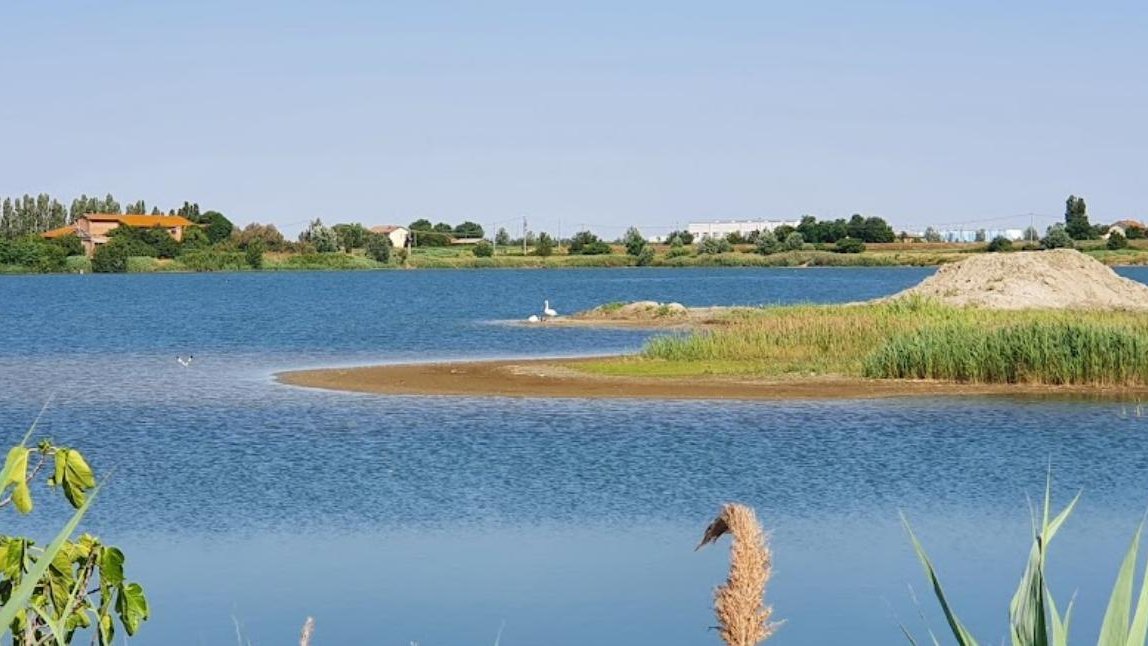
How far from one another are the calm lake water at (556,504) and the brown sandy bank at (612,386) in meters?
1.48

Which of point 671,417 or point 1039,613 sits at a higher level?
point 1039,613

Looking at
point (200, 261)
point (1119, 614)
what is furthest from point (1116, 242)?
point (1119, 614)

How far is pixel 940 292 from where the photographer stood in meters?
59.5

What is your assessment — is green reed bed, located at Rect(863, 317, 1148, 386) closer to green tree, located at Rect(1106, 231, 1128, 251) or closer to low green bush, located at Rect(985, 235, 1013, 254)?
low green bush, located at Rect(985, 235, 1013, 254)

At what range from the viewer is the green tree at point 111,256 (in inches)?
7441

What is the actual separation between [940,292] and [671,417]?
1175 inches

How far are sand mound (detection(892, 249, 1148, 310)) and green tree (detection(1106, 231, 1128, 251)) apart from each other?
417 feet

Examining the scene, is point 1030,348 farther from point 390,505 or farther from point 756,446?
point 390,505

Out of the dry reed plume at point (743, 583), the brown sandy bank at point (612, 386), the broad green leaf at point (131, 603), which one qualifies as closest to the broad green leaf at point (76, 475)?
the broad green leaf at point (131, 603)

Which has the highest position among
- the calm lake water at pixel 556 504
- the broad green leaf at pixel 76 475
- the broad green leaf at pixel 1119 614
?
the broad green leaf at pixel 1119 614

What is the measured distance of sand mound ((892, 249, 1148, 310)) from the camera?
5625 cm

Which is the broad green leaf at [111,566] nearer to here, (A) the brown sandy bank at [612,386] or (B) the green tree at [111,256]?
(A) the brown sandy bank at [612,386]

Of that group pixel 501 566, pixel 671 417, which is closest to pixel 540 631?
pixel 501 566

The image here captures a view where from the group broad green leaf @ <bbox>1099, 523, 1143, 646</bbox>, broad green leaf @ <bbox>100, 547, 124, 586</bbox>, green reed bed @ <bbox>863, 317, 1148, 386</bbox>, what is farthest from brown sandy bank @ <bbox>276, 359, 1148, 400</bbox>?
broad green leaf @ <bbox>1099, 523, 1143, 646</bbox>
